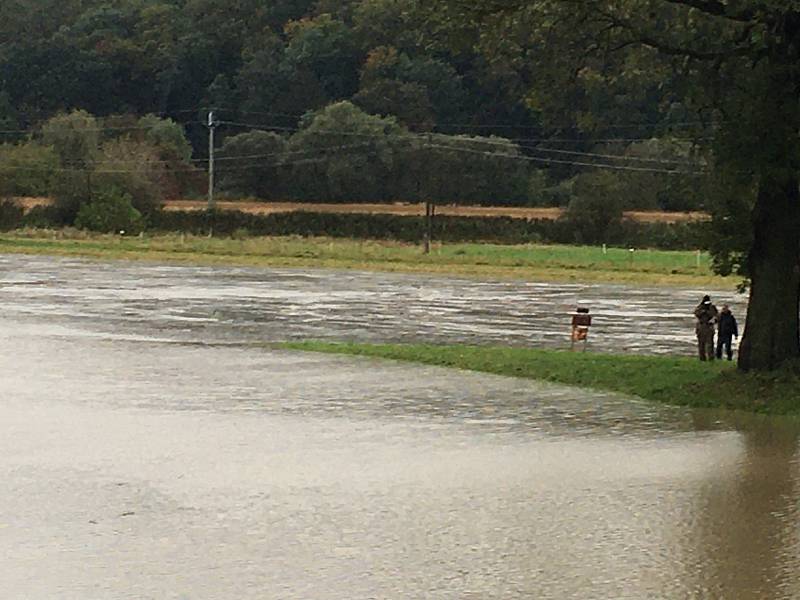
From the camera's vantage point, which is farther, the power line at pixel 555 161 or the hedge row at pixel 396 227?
the power line at pixel 555 161

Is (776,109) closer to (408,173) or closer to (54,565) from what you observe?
(54,565)

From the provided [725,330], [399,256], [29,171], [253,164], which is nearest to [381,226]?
[399,256]

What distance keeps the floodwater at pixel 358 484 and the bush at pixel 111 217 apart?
200 ft

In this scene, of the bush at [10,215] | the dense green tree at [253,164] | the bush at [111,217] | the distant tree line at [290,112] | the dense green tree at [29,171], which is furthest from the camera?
the dense green tree at [253,164]

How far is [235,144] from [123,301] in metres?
76.4

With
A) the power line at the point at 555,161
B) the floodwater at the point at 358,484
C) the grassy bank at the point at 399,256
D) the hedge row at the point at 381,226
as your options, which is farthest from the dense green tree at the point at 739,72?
the power line at the point at 555,161

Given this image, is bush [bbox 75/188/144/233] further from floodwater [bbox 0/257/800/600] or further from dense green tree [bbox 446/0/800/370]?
dense green tree [bbox 446/0/800/370]

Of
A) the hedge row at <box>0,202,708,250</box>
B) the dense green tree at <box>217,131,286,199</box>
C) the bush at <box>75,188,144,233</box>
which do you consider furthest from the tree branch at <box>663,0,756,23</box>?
the dense green tree at <box>217,131,286,199</box>

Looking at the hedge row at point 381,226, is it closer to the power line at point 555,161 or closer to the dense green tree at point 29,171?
the power line at point 555,161

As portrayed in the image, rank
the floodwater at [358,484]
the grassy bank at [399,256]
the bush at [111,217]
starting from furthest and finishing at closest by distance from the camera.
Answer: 1. the bush at [111,217]
2. the grassy bank at [399,256]
3. the floodwater at [358,484]

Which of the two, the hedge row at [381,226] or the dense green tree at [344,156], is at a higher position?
the dense green tree at [344,156]

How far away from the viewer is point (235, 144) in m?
115

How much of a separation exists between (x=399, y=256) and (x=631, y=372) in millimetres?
46092

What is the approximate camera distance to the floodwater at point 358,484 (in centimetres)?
1076
